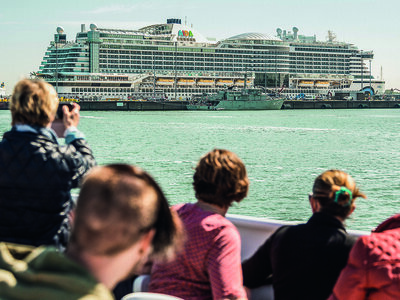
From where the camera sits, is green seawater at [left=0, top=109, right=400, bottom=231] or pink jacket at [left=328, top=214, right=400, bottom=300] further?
green seawater at [left=0, top=109, right=400, bottom=231]

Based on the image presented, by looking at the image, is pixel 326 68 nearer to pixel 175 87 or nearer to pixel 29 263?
pixel 175 87

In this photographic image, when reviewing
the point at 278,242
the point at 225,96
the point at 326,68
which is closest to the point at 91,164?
the point at 278,242

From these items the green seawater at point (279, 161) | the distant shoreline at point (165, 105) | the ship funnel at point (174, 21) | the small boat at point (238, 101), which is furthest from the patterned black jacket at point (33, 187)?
the ship funnel at point (174, 21)

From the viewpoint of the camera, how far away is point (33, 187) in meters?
2.04

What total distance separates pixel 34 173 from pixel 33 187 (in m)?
0.05

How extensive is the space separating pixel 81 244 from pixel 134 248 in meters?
0.09

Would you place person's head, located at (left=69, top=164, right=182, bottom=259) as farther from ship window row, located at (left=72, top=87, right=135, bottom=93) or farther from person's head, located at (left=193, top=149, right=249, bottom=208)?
ship window row, located at (left=72, top=87, right=135, bottom=93)

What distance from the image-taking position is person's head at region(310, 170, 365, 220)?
6.78ft

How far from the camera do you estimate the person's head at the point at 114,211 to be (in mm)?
971

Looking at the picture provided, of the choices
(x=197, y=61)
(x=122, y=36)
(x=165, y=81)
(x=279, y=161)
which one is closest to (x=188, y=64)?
(x=197, y=61)

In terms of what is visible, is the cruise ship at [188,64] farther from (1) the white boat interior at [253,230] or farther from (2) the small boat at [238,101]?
(1) the white boat interior at [253,230]

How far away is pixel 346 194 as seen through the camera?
2.07 metres

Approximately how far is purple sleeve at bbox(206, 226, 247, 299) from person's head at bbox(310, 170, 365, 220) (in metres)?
0.32

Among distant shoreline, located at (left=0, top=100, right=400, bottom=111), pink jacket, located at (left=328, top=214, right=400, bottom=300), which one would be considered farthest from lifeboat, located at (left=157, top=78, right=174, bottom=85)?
pink jacket, located at (left=328, top=214, right=400, bottom=300)
